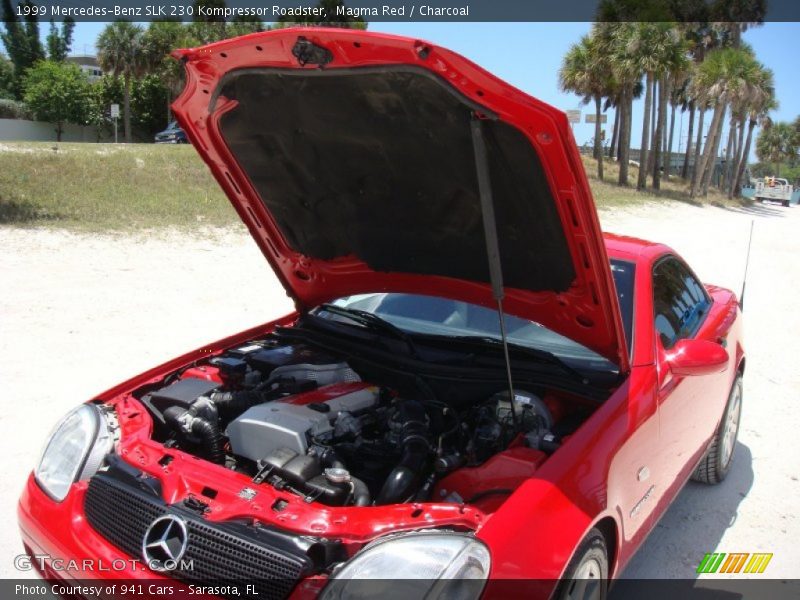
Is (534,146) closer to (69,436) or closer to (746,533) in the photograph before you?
(69,436)

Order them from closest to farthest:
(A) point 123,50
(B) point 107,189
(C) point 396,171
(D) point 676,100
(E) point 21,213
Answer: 1. (C) point 396,171
2. (E) point 21,213
3. (B) point 107,189
4. (A) point 123,50
5. (D) point 676,100

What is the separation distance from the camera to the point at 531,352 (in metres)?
3.10

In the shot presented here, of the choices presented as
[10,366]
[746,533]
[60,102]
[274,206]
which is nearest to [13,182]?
[10,366]

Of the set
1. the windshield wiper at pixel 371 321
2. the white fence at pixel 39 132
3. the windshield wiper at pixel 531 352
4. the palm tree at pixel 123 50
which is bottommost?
the white fence at pixel 39 132

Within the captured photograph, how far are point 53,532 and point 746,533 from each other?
329 cm

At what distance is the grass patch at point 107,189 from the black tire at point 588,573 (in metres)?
11.1

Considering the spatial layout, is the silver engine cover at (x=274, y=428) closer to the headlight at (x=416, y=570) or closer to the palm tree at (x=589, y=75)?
the headlight at (x=416, y=570)

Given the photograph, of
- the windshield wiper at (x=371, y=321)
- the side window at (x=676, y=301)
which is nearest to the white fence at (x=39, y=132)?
the windshield wiper at (x=371, y=321)

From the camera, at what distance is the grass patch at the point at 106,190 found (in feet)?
40.5

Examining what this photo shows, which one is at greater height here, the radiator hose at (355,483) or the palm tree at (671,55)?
the palm tree at (671,55)

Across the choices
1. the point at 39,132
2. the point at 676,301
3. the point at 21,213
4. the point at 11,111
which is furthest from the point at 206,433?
the point at 11,111

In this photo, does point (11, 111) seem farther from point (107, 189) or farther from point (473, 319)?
point (473, 319)

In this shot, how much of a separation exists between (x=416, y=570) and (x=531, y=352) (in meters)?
Answer: 1.43

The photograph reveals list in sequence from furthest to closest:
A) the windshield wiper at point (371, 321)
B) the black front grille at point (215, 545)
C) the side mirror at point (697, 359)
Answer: the windshield wiper at point (371, 321), the side mirror at point (697, 359), the black front grille at point (215, 545)
